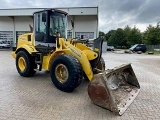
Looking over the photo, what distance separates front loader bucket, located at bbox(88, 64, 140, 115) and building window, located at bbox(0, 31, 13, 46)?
25.1 metres

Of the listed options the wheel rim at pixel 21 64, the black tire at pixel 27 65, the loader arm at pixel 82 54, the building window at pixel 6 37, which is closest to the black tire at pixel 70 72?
the loader arm at pixel 82 54

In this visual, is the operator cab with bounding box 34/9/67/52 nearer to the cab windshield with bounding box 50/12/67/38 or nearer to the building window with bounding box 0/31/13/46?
the cab windshield with bounding box 50/12/67/38

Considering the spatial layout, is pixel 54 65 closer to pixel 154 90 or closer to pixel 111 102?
pixel 111 102

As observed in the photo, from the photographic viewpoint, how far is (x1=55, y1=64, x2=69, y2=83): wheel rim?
5.90 meters

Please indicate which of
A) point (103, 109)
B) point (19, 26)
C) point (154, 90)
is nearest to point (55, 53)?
point (103, 109)

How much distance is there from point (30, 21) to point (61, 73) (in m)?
23.0

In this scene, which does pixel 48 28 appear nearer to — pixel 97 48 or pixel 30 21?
pixel 97 48

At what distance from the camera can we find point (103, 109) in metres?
4.49

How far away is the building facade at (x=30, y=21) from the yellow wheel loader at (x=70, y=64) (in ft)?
50.0

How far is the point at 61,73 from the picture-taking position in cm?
606

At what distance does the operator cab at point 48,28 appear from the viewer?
7.06 metres

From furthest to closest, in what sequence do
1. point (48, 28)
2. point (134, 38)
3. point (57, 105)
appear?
point (134, 38)
point (48, 28)
point (57, 105)

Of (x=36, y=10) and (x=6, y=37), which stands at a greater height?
(x=36, y=10)

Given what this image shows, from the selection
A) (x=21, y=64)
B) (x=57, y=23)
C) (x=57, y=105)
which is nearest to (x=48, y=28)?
(x=57, y=23)
